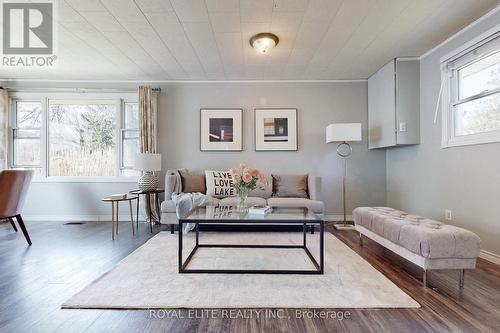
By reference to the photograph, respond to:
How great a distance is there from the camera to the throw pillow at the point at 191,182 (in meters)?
3.94

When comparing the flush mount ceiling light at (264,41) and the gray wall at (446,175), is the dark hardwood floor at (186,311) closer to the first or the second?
the gray wall at (446,175)

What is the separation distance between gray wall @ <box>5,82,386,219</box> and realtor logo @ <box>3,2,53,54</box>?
1177 mm

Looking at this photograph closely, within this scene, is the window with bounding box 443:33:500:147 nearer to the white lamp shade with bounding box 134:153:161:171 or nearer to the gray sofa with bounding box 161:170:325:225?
the gray sofa with bounding box 161:170:325:225

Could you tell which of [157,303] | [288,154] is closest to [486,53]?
[288,154]

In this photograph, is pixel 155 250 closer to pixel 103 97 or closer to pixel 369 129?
pixel 103 97

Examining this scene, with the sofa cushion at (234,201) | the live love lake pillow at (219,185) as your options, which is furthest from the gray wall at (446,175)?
the live love lake pillow at (219,185)

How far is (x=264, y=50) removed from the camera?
10.1 feet

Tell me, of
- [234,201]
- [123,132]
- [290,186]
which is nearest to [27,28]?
[123,132]

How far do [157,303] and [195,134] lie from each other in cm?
328

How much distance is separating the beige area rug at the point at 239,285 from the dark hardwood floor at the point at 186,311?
0.29 feet

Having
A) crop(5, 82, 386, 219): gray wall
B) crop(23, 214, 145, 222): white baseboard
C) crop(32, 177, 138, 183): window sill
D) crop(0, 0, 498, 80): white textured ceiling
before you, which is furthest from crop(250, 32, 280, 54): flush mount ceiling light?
crop(23, 214, 145, 222): white baseboard

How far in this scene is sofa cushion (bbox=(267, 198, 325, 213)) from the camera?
345 centimetres

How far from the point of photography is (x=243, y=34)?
2896mm

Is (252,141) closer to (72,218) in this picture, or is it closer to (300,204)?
(300,204)
